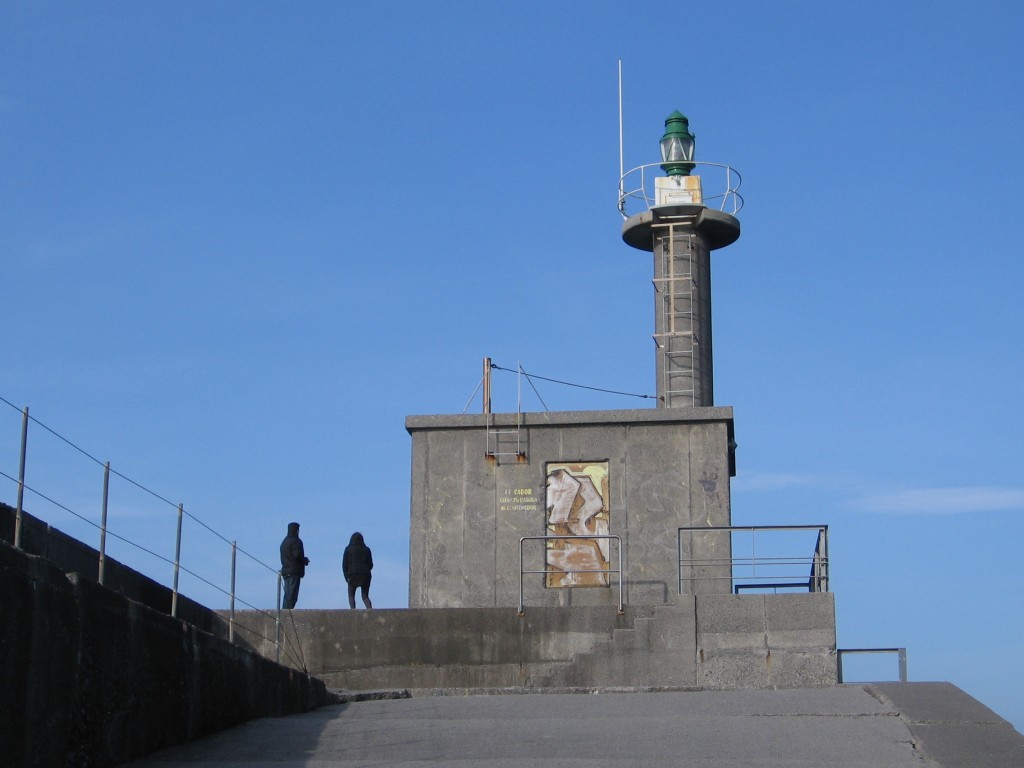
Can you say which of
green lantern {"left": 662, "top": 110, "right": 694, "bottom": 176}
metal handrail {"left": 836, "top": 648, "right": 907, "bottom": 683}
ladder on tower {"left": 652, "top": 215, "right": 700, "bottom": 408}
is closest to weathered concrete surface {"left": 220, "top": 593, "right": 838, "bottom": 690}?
metal handrail {"left": 836, "top": 648, "right": 907, "bottom": 683}

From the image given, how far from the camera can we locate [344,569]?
21.3 metres

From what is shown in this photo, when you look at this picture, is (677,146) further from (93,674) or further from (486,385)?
(93,674)

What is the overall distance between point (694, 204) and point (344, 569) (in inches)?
402

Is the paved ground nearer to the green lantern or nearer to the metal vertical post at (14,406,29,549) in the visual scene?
the metal vertical post at (14,406,29,549)

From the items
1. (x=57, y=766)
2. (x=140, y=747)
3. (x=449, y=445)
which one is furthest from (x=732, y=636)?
(x=57, y=766)

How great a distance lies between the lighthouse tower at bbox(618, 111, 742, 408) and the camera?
2647 cm

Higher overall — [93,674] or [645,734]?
[93,674]

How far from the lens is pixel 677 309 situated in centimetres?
2691

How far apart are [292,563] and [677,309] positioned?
9.44 meters

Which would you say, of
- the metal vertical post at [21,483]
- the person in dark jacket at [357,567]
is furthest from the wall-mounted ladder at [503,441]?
the metal vertical post at [21,483]

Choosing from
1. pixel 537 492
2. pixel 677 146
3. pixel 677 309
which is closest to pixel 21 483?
pixel 537 492

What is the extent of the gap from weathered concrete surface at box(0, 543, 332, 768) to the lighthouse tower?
15.7 metres

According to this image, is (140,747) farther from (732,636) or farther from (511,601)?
(511,601)

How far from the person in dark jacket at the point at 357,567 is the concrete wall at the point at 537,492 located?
145cm
